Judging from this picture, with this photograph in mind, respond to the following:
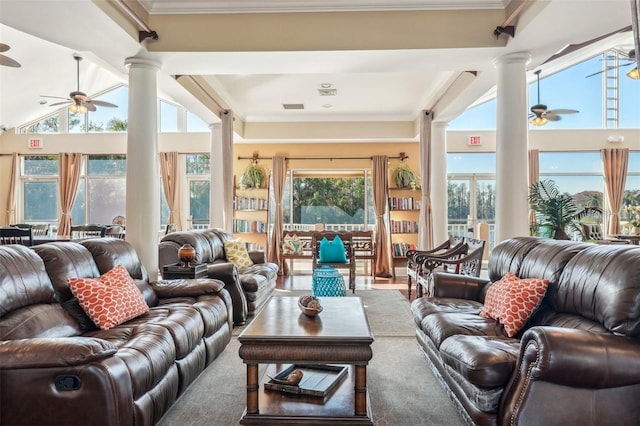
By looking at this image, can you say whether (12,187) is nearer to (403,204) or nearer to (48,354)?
(403,204)

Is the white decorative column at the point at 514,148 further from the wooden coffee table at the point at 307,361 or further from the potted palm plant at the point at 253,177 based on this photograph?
the potted palm plant at the point at 253,177

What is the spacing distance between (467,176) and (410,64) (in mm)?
5173

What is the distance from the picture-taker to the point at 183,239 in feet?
15.6

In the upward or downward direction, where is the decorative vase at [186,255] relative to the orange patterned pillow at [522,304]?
upward

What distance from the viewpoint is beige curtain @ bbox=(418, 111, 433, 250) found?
7199 millimetres

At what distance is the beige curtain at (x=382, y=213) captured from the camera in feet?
27.2

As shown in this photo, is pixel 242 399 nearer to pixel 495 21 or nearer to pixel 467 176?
pixel 495 21

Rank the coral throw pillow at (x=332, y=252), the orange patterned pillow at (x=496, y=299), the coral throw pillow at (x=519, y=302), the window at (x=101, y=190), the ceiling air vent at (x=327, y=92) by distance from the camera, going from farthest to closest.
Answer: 1. the window at (x=101, y=190)
2. the ceiling air vent at (x=327, y=92)
3. the coral throw pillow at (x=332, y=252)
4. the orange patterned pillow at (x=496, y=299)
5. the coral throw pillow at (x=519, y=302)

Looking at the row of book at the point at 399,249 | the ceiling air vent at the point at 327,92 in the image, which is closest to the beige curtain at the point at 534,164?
the row of book at the point at 399,249

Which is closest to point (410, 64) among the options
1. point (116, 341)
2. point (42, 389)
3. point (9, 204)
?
point (116, 341)

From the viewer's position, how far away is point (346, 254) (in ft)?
22.1

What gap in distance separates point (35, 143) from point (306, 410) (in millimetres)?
9773

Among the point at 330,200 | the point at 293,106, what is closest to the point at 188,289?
the point at 293,106

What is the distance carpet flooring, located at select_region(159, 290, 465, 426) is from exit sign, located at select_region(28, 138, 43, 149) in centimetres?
804
